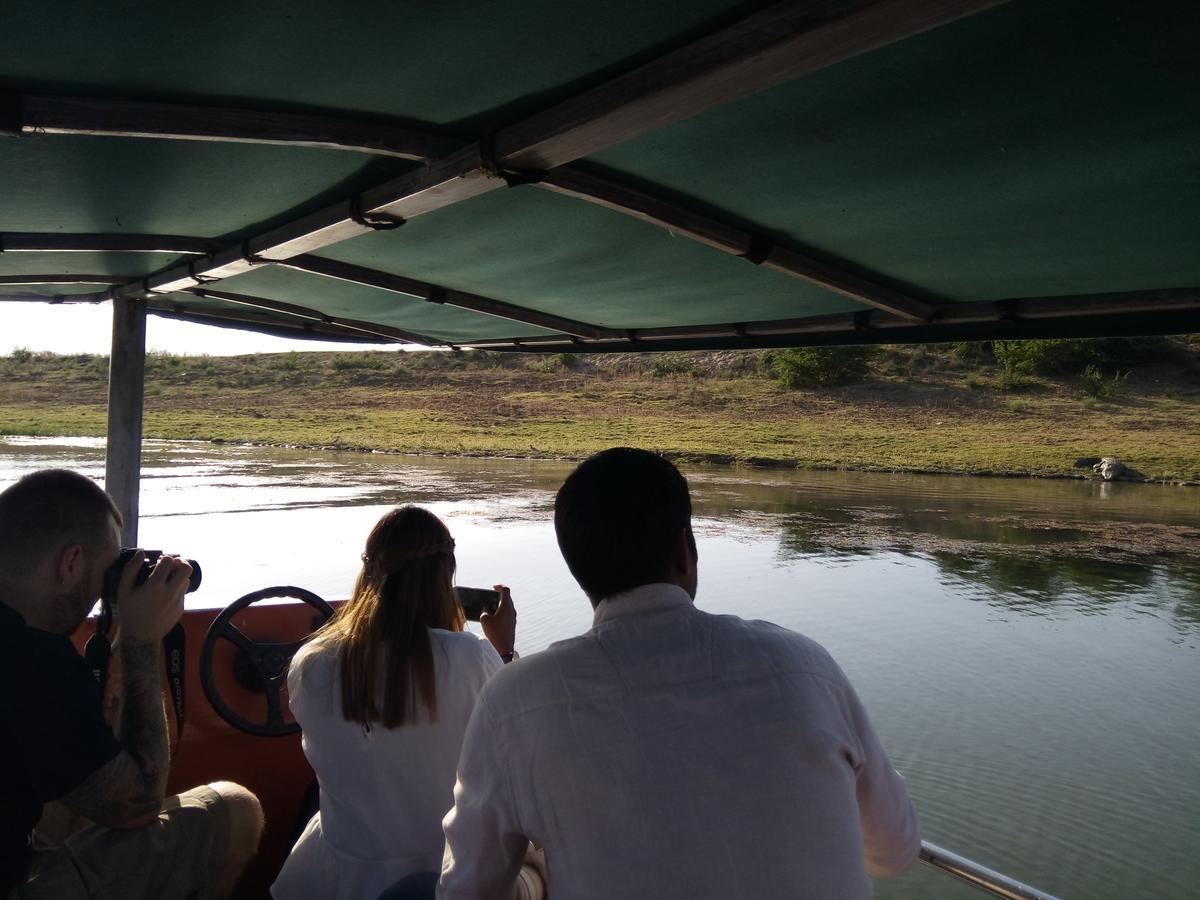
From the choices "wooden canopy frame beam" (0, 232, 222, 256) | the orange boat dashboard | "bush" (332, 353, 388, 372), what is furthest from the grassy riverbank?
the orange boat dashboard

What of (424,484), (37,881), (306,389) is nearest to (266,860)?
(37,881)

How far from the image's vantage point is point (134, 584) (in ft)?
6.61

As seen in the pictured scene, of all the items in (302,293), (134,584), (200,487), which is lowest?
(200,487)

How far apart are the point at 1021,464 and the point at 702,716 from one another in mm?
29074

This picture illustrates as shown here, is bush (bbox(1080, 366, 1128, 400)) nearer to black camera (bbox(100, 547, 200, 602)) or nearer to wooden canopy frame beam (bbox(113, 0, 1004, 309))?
wooden canopy frame beam (bbox(113, 0, 1004, 309))

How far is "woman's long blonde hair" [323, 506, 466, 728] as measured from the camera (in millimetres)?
2004

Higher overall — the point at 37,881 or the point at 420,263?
the point at 420,263

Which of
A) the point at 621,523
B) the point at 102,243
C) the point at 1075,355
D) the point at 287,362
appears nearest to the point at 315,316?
the point at 102,243

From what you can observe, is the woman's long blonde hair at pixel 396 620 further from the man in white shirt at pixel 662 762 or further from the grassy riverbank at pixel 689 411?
the grassy riverbank at pixel 689 411

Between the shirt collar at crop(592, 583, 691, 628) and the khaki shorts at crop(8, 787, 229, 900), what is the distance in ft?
4.36

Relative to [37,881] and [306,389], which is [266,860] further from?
[306,389]

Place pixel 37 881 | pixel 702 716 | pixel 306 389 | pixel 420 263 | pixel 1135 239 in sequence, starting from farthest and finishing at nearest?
1. pixel 306 389
2. pixel 420 263
3. pixel 1135 239
4. pixel 37 881
5. pixel 702 716

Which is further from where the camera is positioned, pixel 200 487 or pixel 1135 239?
pixel 200 487

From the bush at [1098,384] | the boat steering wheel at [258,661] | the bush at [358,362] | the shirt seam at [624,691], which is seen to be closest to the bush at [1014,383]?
the bush at [1098,384]
